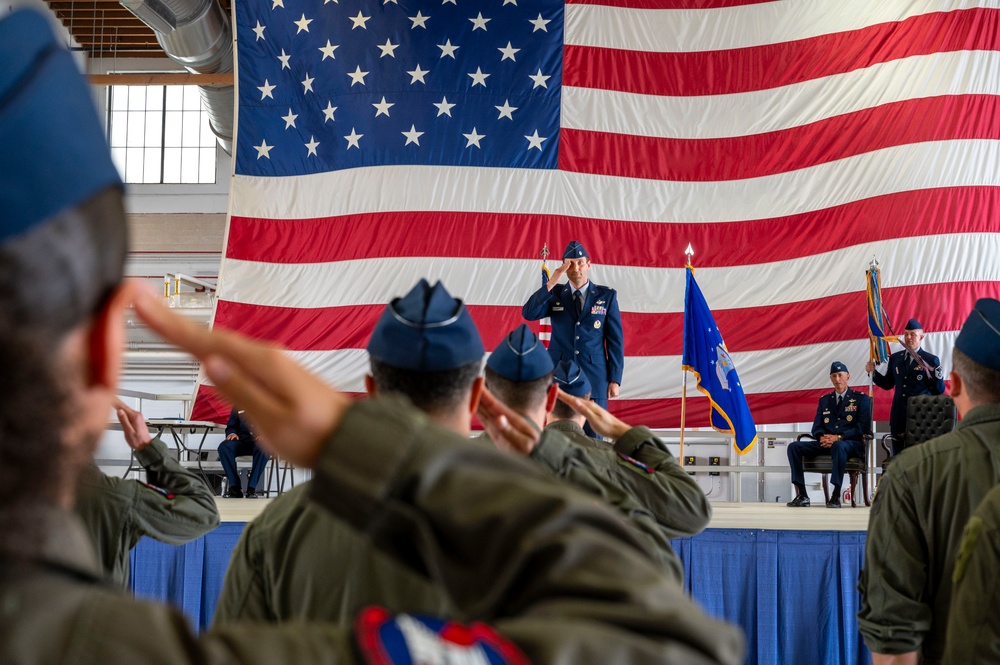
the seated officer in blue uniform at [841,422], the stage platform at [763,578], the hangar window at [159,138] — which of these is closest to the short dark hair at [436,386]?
the stage platform at [763,578]

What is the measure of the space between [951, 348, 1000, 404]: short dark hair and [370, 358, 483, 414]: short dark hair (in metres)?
1.18

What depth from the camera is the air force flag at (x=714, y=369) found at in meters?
5.86

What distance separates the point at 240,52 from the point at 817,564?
5.93 m

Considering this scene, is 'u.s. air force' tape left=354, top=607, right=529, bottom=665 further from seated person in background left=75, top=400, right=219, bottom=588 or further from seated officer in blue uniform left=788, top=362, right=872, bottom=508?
seated officer in blue uniform left=788, top=362, right=872, bottom=508

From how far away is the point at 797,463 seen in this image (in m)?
7.21

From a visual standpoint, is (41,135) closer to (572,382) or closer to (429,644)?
(429,644)

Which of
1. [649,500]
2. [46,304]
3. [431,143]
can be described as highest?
[431,143]

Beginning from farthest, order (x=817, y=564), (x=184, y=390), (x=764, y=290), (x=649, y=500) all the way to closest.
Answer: (x=184, y=390)
(x=764, y=290)
(x=817, y=564)
(x=649, y=500)

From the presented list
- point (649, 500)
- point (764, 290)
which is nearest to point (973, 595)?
point (649, 500)

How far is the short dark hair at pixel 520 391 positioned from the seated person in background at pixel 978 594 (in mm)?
1092

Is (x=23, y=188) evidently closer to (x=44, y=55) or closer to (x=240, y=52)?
(x=44, y=55)

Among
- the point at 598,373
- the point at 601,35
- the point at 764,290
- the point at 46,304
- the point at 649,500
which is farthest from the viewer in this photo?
the point at 601,35

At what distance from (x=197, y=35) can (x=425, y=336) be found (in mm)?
8704

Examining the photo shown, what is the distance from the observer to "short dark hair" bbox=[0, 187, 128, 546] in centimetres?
36
